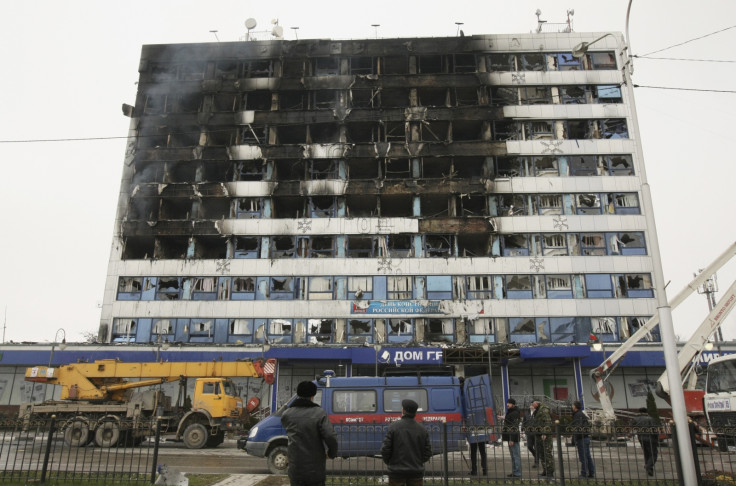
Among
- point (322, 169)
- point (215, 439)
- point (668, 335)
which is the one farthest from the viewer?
point (322, 169)

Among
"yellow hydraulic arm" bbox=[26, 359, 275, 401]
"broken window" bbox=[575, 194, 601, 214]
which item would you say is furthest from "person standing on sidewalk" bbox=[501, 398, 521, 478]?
"broken window" bbox=[575, 194, 601, 214]

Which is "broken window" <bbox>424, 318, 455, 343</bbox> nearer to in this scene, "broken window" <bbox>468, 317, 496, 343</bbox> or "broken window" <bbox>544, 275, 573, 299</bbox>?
"broken window" <bbox>468, 317, 496, 343</bbox>

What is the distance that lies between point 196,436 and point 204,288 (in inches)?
713

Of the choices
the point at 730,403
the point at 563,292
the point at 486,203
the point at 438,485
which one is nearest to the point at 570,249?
the point at 563,292

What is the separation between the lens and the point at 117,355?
3481cm

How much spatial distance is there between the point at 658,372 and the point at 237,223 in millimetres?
29739

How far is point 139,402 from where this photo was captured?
21.9 metres

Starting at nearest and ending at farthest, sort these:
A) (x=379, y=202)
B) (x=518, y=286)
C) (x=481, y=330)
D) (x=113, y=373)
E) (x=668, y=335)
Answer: (x=668, y=335)
(x=113, y=373)
(x=481, y=330)
(x=518, y=286)
(x=379, y=202)

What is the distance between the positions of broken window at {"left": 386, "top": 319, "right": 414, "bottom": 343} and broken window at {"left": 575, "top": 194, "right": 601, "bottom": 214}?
1420 centimetres

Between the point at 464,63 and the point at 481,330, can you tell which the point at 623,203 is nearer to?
the point at 481,330

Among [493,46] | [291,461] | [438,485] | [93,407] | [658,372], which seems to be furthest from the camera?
[493,46]

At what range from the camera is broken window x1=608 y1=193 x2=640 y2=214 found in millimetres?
37656

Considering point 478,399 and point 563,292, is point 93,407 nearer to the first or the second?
point 478,399

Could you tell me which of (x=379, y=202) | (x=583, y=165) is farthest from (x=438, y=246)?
(x=583, y=165)
